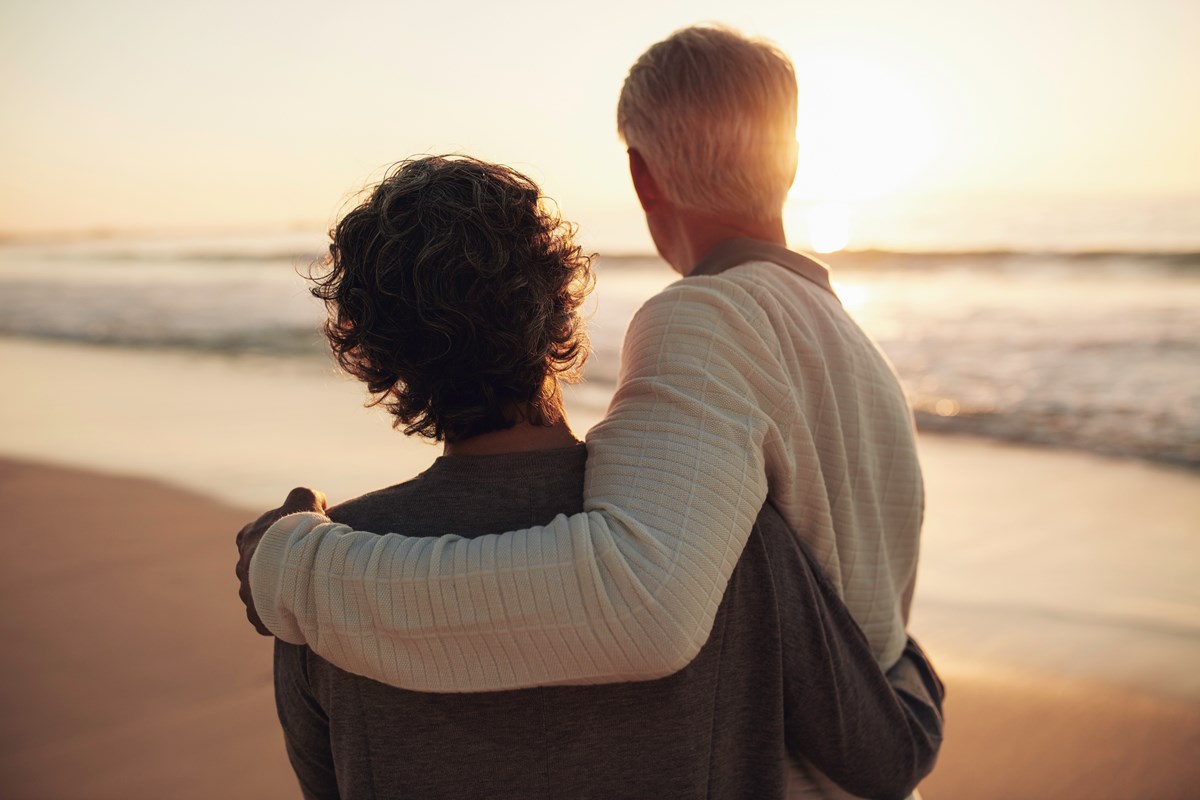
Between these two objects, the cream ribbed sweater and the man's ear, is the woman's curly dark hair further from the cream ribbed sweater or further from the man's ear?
the man's ear

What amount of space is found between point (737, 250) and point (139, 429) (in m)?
6.81

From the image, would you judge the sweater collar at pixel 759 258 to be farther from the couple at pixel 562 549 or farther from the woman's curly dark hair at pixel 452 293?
the woman's curly dark hair at pixel 452 293

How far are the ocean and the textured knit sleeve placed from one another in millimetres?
401

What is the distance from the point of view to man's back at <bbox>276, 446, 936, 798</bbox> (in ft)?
4.15

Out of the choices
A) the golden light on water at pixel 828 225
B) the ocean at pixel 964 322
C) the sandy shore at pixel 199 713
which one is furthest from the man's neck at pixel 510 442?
the golden light on water at pixel 828 225

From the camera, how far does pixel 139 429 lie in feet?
24.1

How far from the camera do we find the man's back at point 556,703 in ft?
4.15

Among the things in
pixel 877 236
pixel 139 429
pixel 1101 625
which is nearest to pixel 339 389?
pixel 139 429

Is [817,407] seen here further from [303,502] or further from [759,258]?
[303,502]

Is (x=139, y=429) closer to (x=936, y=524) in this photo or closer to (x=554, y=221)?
(x=936, y=524)

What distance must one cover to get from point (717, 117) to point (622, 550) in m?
0.81

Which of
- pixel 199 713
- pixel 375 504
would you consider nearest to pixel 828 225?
pixel 199 713

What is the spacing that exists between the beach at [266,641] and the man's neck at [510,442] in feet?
7.12

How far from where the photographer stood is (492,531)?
1.26 meters
